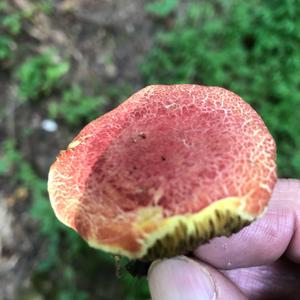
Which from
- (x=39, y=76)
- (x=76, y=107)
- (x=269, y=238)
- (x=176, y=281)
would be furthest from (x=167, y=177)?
(x=39, y=76)

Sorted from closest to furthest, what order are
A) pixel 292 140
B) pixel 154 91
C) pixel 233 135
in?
1. pixel 233 135
2. pixel 154 91
3. pixel 292 140

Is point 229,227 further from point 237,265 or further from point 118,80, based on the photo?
point 118,80

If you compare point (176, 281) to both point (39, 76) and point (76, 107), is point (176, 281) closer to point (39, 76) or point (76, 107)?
point (76, 107)

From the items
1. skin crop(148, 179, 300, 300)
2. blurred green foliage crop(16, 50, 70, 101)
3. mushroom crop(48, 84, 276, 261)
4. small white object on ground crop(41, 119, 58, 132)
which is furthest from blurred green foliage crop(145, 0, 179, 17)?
mushroom crop(48, 84, 276, 261)

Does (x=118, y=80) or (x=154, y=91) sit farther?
(x=118, y=80)

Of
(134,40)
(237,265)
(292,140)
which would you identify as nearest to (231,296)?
(237,265)

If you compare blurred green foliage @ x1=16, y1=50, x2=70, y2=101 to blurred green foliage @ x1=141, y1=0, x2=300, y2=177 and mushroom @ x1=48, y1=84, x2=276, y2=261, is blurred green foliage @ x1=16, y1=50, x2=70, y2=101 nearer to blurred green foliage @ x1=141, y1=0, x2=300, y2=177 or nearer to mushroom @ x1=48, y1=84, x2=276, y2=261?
blurred green foliage @ x1=141, y1=0, x2=300, y2=177
